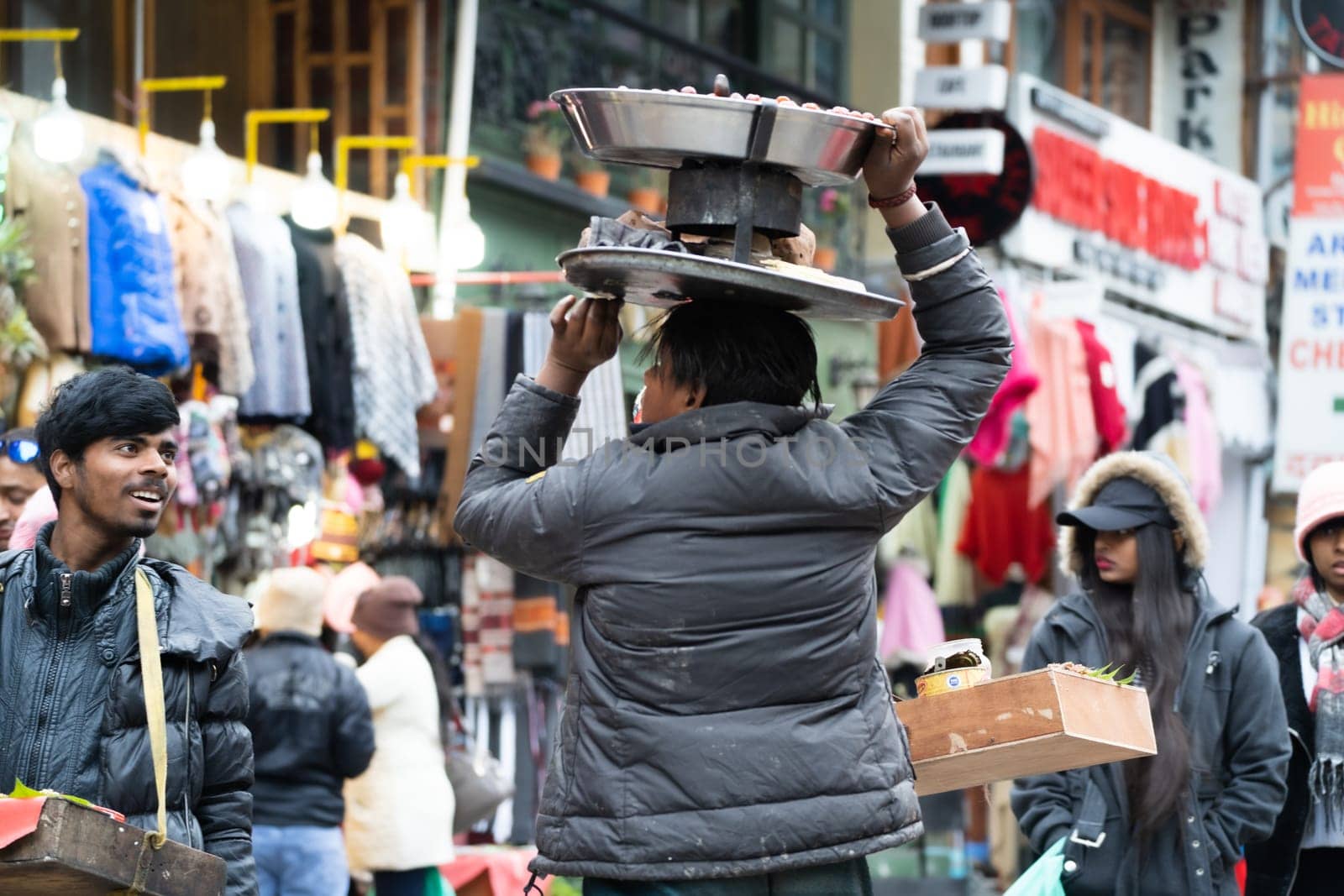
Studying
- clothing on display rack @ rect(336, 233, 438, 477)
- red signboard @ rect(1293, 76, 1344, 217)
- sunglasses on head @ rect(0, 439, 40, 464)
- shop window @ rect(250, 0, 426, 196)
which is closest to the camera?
sunglasses on head @ rect(0, 439, 40, 464)

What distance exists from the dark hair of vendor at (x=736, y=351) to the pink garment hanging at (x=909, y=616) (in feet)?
31.8

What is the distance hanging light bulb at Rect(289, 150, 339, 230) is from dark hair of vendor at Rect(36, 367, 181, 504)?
630cm

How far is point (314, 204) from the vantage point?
10.4 m

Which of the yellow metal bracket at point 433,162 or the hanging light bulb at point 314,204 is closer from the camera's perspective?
the hanging light bulb at point 314,204

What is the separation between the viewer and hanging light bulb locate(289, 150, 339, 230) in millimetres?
10438

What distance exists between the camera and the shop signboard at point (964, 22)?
46.7 ft

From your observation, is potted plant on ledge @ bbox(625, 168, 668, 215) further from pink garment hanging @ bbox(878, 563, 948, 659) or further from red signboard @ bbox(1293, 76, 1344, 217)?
red signboard @ bbox(1293, 76, 1344, 217)

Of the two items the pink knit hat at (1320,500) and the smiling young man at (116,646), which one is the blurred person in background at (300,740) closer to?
the pink knit hat at (1320,500)

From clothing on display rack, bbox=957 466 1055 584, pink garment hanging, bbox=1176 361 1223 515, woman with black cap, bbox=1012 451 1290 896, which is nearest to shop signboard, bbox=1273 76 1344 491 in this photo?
pink garment hanging, bbox=1176 361 1223 515

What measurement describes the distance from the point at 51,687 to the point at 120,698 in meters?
0.13

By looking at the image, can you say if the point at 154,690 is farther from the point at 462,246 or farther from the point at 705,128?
the point at 462,246

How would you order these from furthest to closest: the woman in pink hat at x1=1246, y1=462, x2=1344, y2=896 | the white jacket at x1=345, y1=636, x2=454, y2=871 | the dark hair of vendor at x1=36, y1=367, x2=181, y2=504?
the white jacket at x1=345, y1=636, x2=454, y2=871
the woman in pink hat at x1=1246, y1=462, x2=1344, y2=896
the dark hair of vendor at x1=36, y1=367, x2=181, y2=504

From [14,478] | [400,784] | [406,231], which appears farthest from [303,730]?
[406,231]

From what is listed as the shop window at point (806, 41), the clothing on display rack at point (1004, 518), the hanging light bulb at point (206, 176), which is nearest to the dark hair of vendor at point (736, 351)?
the hanging light bulb at point (206, 176)
